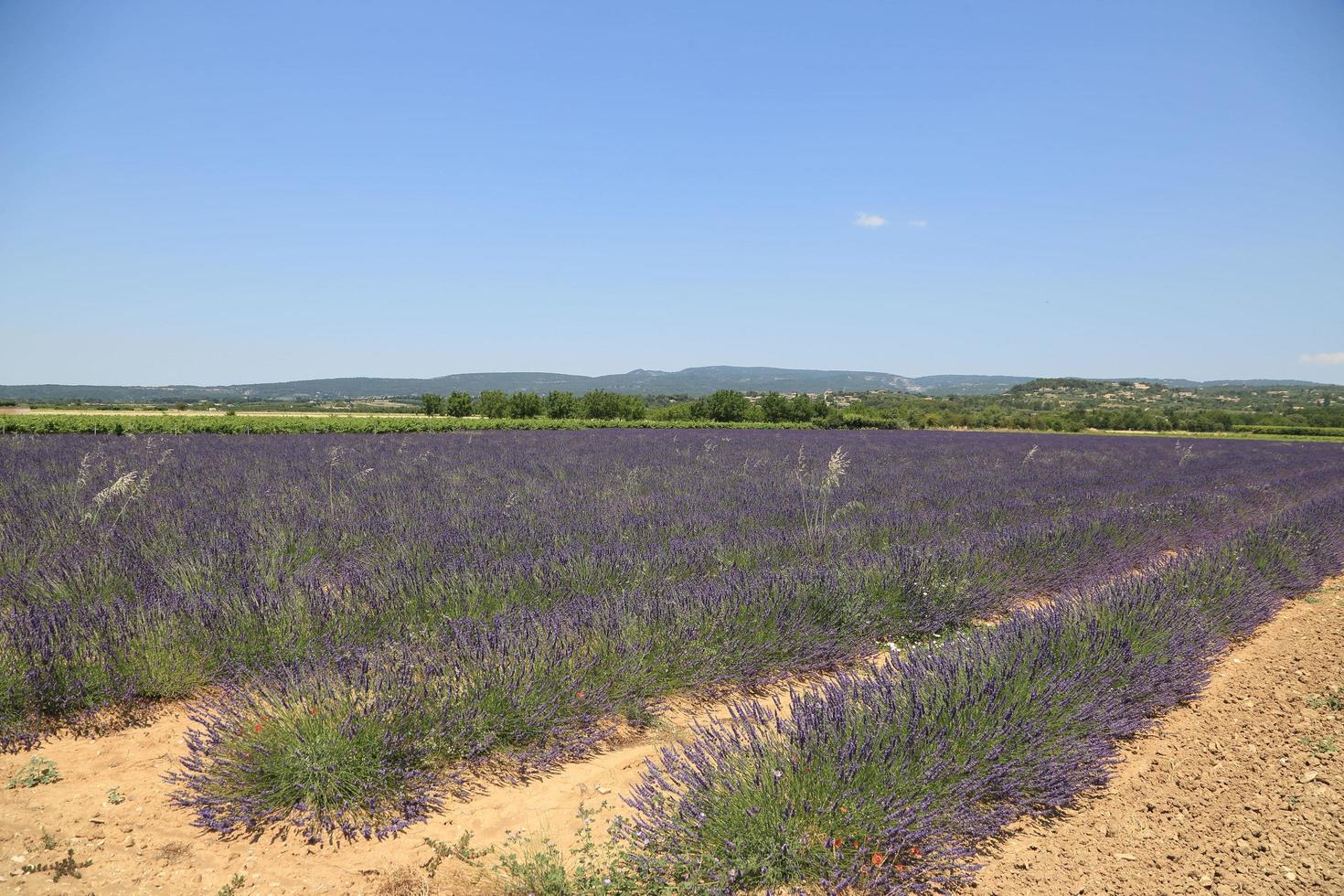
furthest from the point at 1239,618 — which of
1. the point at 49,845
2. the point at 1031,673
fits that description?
the point at 49,845

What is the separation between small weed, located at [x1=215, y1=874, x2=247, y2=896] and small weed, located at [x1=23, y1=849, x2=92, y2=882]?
0.45 meters

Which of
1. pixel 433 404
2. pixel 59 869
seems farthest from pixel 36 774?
pixel 433 404

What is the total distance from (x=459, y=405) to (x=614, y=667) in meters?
54.2

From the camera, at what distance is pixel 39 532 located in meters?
5.58

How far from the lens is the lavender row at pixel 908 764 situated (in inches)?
80.7

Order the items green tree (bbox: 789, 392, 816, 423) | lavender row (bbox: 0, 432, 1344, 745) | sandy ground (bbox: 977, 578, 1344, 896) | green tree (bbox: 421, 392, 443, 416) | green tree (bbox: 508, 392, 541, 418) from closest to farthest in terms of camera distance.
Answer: sandy ground (bbox: 977, 578, 1344, 896) < lavender row (bbox: 0, 432, 1344, 745) < green tree (bbox: 789, 392, 816, 423) < green tree (bbox: 508, 392, 541, 418) < green tree (bbox: 421, 392, 443, 416)

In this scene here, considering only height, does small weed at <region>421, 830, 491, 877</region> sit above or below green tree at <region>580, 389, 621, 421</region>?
below

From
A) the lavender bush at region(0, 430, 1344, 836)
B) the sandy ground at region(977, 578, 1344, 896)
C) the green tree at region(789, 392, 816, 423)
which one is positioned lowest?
the sandy ground at region(977, 578, 1344, 896)

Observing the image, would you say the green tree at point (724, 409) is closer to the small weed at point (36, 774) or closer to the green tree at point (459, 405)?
the green tree at point (459, 405)

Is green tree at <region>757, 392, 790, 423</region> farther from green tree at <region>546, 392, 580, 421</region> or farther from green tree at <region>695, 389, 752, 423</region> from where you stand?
green tree at <region>546, 392, 580, 421</region>

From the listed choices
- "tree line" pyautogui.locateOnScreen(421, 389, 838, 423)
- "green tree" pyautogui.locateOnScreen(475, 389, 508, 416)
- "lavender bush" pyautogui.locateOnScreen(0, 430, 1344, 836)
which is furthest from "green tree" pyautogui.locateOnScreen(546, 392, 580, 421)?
"lavender bush" pyautogui.locateOnScreen(0, 430, 1344, 836)

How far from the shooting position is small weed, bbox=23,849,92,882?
2002 millimetres

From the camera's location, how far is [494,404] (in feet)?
169

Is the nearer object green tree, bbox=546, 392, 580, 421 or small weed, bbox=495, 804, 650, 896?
small weed, bbox=495, 804, 650, 896
